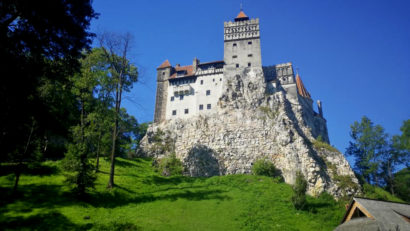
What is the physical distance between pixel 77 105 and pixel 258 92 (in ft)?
117

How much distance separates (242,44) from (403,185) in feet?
139

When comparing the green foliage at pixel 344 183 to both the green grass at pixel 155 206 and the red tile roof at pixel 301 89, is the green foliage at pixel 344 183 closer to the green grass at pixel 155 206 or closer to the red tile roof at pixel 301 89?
the green grass at pixel 155 206

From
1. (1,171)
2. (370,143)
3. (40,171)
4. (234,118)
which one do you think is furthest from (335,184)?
(1,171)

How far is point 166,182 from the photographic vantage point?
42031 millimetres

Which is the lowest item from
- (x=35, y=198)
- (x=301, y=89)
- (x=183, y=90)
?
(x=35, y=198)

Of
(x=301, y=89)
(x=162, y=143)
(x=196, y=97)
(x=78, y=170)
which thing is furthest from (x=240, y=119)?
(x=78, y=170)

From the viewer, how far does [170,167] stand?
48438 mm

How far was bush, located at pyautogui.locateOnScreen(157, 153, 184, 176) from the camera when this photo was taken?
4774 cm

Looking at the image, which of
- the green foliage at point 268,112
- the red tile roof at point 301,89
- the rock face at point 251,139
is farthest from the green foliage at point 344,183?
the red tile roof at point 301,89

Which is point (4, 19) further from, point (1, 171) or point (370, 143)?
point (370, 143)

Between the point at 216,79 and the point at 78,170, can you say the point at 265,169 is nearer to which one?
the point at 216,79

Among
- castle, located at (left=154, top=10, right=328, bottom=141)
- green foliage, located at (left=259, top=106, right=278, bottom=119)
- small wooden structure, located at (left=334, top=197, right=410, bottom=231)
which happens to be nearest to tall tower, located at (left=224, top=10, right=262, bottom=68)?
castle, located at (left=154, top=10, right=328, bottom=141)

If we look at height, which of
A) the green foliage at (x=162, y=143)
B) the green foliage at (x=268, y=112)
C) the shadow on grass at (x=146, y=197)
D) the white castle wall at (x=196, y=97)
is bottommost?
the shadow on grass at (x=146, y=197)

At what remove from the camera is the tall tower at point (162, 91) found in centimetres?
6309
